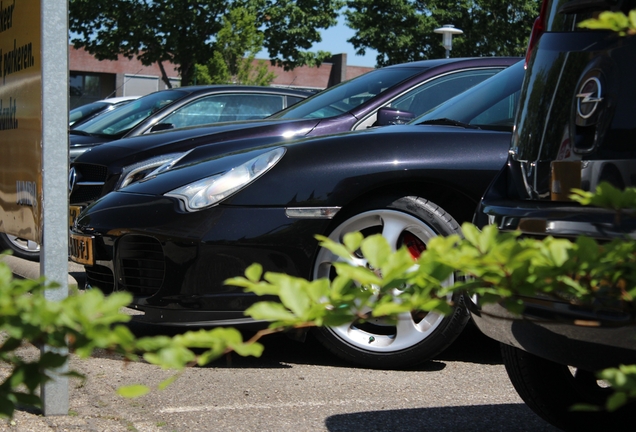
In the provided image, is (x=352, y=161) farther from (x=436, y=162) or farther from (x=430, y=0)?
(x=430, y=0)

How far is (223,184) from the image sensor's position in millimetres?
3877

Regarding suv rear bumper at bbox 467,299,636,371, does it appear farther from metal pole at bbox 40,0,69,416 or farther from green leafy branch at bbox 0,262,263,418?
metal pole at bbox 40,0,69,416

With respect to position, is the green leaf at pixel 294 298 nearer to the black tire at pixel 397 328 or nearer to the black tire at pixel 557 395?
the black tire at pixel 557 395

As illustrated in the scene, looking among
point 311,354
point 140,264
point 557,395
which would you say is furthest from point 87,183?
point 557,395

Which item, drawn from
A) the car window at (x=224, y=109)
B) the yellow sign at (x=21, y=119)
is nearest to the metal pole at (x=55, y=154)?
the yellow sign at (x=21, y=119)

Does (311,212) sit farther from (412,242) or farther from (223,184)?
(412,242)

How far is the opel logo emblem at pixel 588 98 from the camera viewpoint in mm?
2527

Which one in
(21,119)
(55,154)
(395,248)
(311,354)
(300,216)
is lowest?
(311,354)

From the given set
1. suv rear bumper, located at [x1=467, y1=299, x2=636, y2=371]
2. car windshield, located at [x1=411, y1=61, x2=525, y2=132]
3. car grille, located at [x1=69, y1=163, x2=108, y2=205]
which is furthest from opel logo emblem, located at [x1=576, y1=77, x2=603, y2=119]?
car grille, located at [x1=69, y1=163, x2=108, y2=205]

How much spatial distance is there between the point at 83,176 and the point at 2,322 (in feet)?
19.8

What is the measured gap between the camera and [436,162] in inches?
155

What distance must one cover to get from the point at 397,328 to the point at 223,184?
1.01 metres

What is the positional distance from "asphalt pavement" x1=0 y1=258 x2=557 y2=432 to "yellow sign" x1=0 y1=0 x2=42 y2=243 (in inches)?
27.2

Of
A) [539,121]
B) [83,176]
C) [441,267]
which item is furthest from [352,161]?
[83,176]
